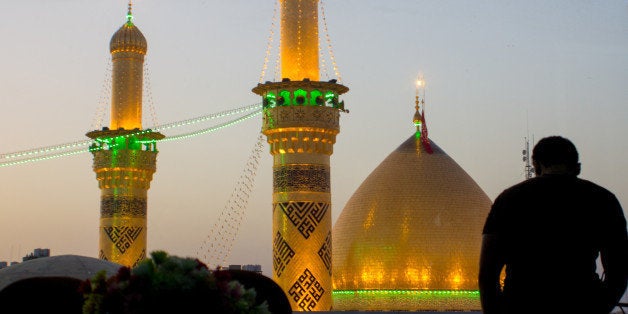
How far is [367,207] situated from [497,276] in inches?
767

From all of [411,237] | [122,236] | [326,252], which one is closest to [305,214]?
[326,252]

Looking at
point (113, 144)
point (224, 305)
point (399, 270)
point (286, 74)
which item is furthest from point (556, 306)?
point (113, 144)

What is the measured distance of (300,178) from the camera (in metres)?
17.7

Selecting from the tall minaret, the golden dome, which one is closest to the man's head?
the tall minaret

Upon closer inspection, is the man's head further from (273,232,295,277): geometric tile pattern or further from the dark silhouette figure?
(273,232,295,277): geometric tile pattern

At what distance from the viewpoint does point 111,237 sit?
2297 cm

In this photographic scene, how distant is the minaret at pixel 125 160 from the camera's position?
75.7 feet

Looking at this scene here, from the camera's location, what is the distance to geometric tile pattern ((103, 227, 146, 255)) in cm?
2294

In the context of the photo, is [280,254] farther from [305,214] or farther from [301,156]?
[301,156]

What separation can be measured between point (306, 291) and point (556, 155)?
13.8 meters

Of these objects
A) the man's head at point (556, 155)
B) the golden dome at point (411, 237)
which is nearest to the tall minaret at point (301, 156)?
the golden dome at point (411, 237)

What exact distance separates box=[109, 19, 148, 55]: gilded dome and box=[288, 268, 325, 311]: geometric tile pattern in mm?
8536

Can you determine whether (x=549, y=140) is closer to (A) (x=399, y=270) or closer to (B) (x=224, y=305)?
(B) (x=224, y=305)

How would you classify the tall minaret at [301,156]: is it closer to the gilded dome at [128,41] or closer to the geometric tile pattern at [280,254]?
the geometric tile pattern at [280,254]
